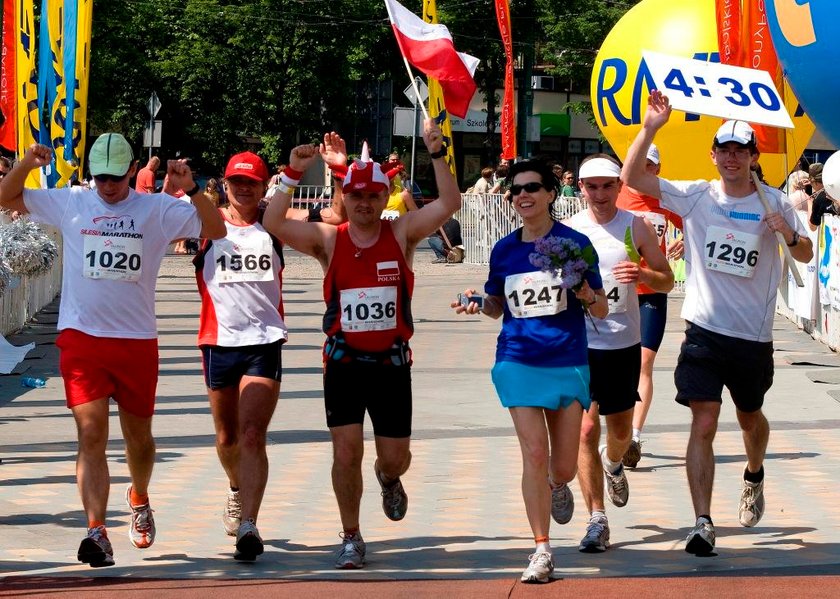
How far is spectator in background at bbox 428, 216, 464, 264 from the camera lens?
30.7 m

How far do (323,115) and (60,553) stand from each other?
45597 mm

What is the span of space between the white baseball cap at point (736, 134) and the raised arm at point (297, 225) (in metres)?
1.90

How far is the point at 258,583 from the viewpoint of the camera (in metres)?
7.02

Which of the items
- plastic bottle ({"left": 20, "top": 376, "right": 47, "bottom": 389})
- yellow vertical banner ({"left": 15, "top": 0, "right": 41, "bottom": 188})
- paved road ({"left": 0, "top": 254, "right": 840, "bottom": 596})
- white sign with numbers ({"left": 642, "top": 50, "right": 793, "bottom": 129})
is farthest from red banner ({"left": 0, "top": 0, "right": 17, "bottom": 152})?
white sign with numbers ({"left": 642, "top": 50, "right": 793, "bottom": 129})

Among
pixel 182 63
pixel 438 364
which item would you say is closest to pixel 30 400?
pixel 438 364

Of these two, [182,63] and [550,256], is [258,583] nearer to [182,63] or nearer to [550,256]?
[550,256]

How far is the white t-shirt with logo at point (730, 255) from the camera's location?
7.82 metres

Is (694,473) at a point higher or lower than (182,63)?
lower

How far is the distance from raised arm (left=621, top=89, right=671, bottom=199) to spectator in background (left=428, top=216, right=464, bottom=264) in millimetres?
21913

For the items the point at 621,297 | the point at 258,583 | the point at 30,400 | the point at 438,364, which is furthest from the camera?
the point at 438,364

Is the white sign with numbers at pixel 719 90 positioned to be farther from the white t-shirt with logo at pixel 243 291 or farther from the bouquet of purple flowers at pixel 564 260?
the white t-shirt with logo at pixel 243 291

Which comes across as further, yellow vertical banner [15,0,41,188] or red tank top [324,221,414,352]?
yellow vertical banner [15,0,41,188]

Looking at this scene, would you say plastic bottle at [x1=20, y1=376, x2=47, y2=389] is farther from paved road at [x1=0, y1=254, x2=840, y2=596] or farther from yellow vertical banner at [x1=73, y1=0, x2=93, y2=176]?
yellow vertical banner at [x1=73, y1=0, x2=93, y2=176]

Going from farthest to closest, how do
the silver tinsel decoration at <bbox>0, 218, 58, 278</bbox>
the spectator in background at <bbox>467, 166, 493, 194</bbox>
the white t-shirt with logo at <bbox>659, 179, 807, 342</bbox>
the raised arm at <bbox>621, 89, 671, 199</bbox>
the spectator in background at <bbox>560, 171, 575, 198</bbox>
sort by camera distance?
the spectator in background at <bbox>560, 171, 575, 198</bbox>
the spectator in background at <bbox>467, 166, 493, 194</bbox>
the silver tinsel decoration at <bbox>0, 218, 58, 278</bbox>
the white t-shirt with logo at <bbox>659, 179, 807, 342</bbox>
the raised arm at <bbox>621, 89, 671, 199</bbox>
